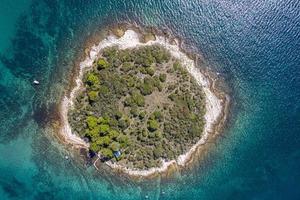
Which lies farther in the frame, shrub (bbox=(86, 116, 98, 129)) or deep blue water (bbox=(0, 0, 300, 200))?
deep blue water (bbox=(0, 0, 300, 200))

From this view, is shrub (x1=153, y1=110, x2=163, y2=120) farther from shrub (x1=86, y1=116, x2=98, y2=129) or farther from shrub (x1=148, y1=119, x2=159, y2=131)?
shrub (x1=86, y1=116, x2=98, y2=129)

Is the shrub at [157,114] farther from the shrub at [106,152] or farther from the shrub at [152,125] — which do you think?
the shrub at [106,152]

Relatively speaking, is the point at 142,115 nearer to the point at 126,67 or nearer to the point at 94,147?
the point at 126,67

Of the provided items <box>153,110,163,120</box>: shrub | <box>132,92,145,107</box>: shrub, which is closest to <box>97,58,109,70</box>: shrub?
<box>132,92,145,107</box>: shrub

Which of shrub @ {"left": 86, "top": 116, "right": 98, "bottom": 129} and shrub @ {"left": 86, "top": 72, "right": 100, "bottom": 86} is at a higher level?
shrub @ {"left": 86, "top": 72, "right": 100, "bottom": 86}

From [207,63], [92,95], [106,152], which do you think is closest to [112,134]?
[106,152]

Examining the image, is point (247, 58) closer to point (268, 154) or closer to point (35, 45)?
point (268, 154)
